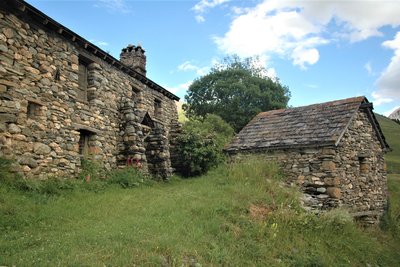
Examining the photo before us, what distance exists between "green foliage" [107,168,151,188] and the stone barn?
4482 mm

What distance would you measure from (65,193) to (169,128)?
10.5 metres

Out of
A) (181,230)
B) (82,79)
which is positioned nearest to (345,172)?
(181,230)

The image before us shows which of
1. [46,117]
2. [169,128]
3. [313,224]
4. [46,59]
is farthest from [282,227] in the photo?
[169,128]

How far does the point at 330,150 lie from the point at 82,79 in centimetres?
973

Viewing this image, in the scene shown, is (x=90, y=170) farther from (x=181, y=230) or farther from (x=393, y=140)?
(x=393, y=140)

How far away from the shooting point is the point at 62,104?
10.6 meters

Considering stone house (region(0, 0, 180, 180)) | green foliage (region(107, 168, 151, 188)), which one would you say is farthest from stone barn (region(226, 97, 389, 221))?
stone house (region(0, 0, 180, 180))

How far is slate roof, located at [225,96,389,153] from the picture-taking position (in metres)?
12.1

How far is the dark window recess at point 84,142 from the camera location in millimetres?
11812

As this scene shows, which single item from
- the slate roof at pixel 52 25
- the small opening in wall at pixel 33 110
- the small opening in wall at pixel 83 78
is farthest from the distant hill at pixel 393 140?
the small opening in wall at pixel 33 110

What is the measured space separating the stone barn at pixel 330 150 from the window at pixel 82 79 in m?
6.88

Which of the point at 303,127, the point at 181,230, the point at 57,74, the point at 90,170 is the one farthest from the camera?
the point at 303,127

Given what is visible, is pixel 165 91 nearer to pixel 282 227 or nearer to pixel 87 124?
pixel 87 124

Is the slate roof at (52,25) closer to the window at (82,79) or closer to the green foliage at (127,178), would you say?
the window at (82,79)
